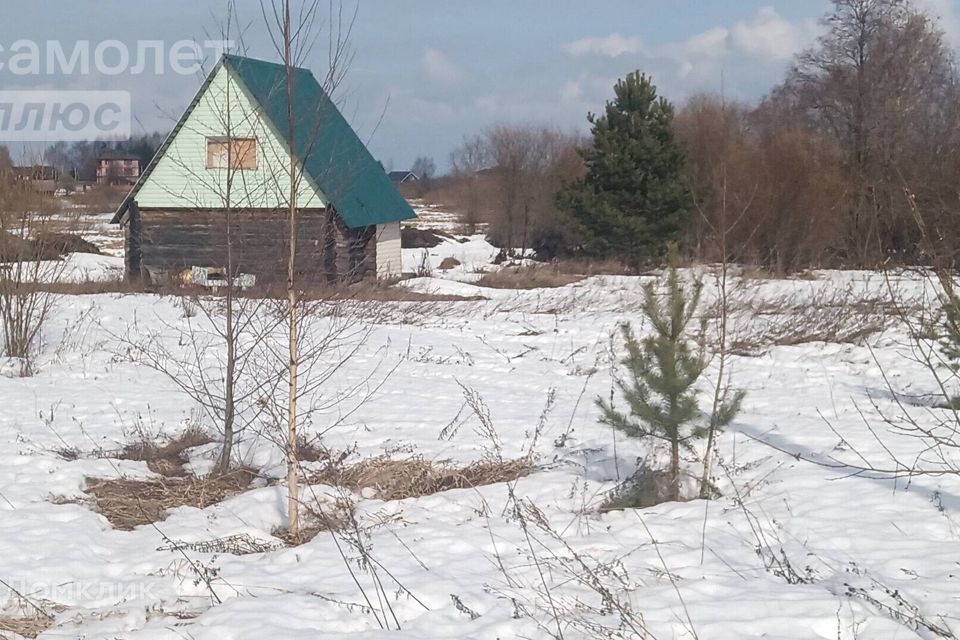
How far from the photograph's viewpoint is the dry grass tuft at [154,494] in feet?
21.6

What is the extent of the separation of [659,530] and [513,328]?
9.52 m

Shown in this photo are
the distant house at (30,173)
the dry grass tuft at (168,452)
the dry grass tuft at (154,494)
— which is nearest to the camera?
the dry grass tuft at (154,494)

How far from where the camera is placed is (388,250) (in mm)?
25547

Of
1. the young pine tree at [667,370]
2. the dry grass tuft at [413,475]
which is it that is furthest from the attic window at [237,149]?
the young pine tree at [667,370]

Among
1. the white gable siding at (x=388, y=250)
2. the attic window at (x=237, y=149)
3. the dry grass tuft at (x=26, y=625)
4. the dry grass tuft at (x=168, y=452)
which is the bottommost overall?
the dry grass tuft at (x=26, y=625)

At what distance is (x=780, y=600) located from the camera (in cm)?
448

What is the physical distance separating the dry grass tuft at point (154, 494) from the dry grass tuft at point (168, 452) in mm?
324

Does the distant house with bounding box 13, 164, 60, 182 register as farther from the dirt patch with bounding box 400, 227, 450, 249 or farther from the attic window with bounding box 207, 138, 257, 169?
the dirt patch with bounding box 400, 227, 450, 249

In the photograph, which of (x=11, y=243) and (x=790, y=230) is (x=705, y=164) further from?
(x=11, y=243)

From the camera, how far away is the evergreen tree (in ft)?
84.7

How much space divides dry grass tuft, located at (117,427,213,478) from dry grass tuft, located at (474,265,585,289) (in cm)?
1494

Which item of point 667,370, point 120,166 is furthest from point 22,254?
point 120,166

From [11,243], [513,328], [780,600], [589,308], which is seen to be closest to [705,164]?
[589,308]

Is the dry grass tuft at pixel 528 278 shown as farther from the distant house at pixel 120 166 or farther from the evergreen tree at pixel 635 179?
the distant house at pixel 120 166
